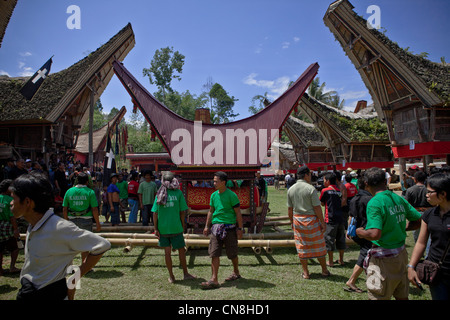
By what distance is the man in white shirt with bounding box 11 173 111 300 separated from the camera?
208 cm

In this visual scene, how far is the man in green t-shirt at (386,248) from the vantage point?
9.29 ft

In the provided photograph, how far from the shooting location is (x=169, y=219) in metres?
4.74

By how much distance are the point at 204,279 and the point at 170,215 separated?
1.32 m

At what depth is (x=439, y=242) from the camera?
8.25 feet

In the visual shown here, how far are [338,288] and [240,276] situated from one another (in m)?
1.65

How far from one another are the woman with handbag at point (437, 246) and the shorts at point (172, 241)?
11.1 feet

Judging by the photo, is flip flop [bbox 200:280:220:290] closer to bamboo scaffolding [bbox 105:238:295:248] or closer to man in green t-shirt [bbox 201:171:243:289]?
man in green t-shirt [bbox 201:171:243:289]

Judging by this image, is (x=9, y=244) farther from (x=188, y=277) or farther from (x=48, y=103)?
(x=48, y=103)

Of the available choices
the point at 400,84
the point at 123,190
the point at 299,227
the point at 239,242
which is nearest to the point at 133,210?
the point at 123,190
